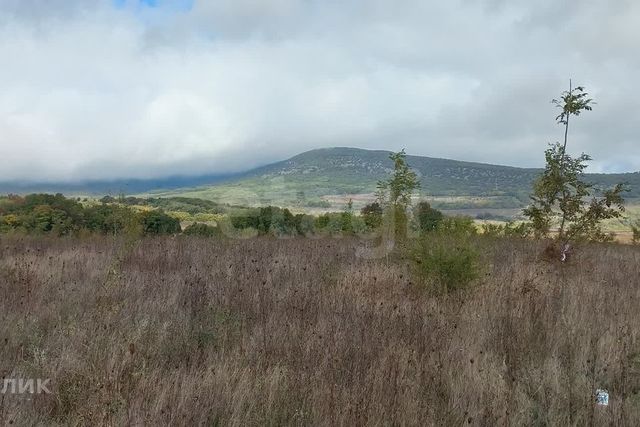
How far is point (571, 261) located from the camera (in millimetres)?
8914

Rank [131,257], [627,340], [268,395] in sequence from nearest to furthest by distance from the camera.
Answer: [268,395] < [627,340] < [131,257]

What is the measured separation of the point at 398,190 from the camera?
32.5ft

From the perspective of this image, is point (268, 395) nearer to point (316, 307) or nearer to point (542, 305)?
point (316, 307)

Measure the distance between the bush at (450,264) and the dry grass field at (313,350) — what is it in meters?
0.18

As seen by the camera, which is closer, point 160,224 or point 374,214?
point 374,214

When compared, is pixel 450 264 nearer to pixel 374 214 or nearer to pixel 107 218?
pixel 374 214

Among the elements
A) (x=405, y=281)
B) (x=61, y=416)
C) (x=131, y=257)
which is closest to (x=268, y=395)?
(x=61, y=416)

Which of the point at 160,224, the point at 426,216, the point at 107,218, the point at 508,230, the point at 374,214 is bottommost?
the point at 160,224

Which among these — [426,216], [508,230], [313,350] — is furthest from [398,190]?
[313,350]

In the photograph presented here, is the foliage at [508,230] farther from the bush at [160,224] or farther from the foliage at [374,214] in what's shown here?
the bush at [160,224]

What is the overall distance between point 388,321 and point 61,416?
9.35ft

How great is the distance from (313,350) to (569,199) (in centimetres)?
740

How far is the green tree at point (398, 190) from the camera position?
31.9 feet

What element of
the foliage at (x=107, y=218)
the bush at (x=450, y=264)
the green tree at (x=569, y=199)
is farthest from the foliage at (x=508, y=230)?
the foliage at (x=107, y=218)
